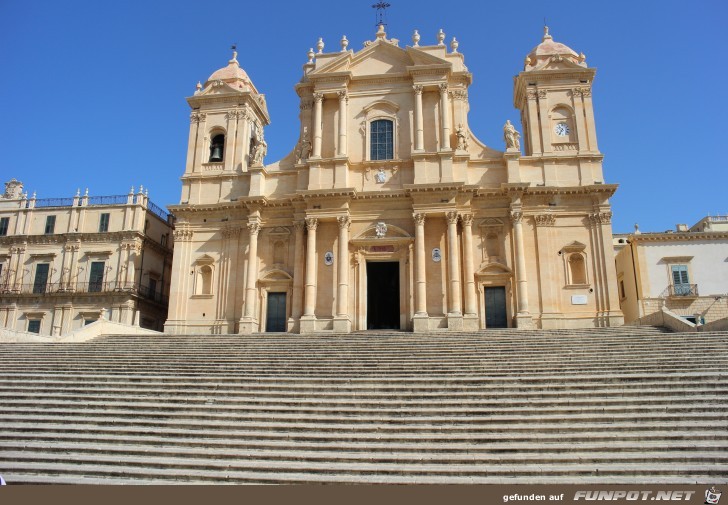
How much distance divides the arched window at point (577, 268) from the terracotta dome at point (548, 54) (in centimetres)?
1017

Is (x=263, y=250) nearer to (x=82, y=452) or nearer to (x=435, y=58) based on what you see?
(x=435, y=58)

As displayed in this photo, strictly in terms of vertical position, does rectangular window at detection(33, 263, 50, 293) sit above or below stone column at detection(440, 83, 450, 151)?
below

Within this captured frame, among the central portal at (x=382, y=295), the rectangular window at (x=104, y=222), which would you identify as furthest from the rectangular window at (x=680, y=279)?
the rectangular window at (x=104, y=222)

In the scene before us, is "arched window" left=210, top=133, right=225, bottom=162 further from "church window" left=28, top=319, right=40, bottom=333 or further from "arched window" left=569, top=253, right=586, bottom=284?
"arched window" left=569, top=253, right=586, bottom=284

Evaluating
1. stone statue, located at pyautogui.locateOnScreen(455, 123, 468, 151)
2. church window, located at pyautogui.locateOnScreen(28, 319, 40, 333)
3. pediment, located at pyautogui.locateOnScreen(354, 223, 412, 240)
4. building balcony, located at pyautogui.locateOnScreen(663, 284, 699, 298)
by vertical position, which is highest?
stone statue, located at pyautogui.locateOnScreen(455, 123, 468, 151)

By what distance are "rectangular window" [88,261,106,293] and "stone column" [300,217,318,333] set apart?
610 inches

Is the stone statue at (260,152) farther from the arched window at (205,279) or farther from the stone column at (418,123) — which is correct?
the stone column at (418,123)

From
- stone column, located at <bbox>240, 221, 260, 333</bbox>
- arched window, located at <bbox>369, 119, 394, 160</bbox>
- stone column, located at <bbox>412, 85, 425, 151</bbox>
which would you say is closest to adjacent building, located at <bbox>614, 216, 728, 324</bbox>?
stone column, located at <bbox>412, 85, 425, 151</bbox>

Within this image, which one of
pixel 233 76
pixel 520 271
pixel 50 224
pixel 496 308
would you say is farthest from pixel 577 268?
pixel 50 224

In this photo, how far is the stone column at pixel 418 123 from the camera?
27.7 m

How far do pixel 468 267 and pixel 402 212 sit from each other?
4.10m

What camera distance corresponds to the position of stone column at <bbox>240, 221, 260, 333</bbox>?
27.0m

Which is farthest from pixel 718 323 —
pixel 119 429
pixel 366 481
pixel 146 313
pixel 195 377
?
pixel 146 313

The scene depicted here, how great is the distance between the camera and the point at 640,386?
13.7 meters
